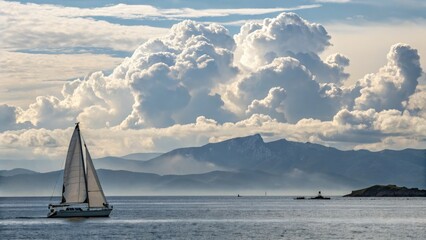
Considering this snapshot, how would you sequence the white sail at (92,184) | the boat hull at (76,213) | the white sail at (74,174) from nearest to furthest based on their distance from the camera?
the white sail at (74,174)
the white sail at (92,184)
the boat hull at (76,213)

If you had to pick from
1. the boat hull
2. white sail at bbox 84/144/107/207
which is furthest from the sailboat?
the boat hull

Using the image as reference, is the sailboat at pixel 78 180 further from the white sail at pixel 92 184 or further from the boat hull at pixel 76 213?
the boat hull at pixel 76 213

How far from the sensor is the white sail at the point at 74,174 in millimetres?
165250

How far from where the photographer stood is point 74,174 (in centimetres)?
16612

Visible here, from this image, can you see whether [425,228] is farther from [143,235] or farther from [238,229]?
[143,235]

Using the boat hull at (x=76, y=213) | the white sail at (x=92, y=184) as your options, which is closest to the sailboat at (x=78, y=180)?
the white sail at (x=92, y=184)

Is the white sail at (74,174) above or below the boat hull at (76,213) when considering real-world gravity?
above

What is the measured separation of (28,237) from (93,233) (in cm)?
1056

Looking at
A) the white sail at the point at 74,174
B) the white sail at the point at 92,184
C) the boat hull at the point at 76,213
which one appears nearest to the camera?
the white sail at the point at 74,174

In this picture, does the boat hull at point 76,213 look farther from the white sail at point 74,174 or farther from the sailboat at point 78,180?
the white sail at point 74,174

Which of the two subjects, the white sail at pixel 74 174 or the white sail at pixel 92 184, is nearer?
the white sail at pixel 74 174

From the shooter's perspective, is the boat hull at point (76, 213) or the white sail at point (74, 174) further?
the boat hull at point (76, 213)

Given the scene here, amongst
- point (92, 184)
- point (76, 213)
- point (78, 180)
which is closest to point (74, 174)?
point (78, 180)

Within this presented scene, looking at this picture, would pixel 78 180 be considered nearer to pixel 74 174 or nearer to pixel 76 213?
pixel 74 174
